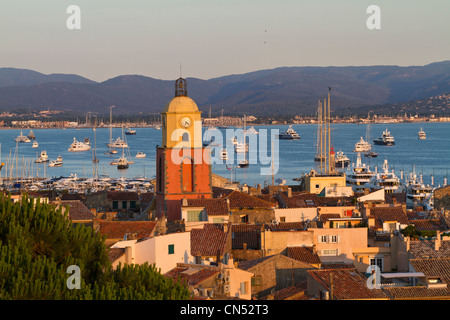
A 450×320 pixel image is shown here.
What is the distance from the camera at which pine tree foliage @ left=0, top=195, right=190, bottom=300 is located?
1102 cm

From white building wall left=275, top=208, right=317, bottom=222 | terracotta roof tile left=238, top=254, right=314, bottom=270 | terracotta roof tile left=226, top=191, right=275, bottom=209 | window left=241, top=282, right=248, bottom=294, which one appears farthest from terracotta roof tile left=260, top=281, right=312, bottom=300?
terracotta roof tile left=226, top=191, right=275, bottom=209

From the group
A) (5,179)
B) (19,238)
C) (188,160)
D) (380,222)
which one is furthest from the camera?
(5,179)

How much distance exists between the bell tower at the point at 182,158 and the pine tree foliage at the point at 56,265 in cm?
1465

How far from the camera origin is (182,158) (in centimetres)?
2848

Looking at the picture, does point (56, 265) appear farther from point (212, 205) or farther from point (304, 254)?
point (212, 205)

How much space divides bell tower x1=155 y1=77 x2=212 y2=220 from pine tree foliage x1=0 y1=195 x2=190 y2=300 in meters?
14.6

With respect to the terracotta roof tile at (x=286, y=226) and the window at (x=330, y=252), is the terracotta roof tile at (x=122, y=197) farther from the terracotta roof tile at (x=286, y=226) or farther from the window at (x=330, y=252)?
the window at (x=330, y=252)

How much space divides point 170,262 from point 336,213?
31.1 feet

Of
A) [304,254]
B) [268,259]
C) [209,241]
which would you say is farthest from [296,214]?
[268,259]

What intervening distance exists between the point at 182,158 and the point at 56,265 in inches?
649
